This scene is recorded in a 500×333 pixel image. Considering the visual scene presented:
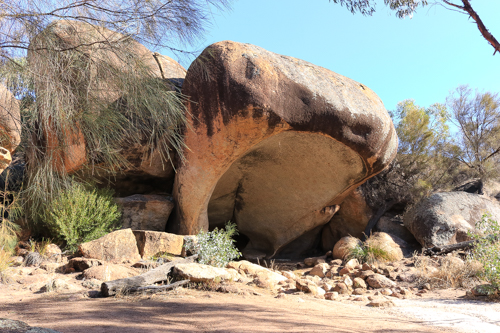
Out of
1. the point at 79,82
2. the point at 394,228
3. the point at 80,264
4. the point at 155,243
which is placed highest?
the point at 79,82

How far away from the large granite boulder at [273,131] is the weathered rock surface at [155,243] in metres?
1.05

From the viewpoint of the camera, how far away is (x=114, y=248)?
5.65 metres

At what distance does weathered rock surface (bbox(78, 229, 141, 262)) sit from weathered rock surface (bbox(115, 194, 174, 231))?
1.26 metres

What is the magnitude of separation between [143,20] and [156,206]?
4177mm

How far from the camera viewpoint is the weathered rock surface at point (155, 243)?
6.02 m

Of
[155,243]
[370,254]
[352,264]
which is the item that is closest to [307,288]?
[155,243]

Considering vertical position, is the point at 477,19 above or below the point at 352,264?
above

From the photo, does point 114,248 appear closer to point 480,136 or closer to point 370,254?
point 370,254

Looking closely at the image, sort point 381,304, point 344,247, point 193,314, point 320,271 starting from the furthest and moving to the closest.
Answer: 1. point 344,247
2. point 320,271
3. point 381,304
4. point 193,314

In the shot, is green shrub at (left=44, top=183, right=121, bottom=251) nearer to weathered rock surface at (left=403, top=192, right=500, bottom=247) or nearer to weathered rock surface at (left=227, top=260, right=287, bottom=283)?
weathered rock surface at (left=227, top=260, right=287, bottom=283)

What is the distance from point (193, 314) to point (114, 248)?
9.51 feet

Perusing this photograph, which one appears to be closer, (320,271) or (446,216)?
(320,271)

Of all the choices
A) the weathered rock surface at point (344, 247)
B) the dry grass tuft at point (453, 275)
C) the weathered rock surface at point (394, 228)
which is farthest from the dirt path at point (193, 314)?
the weathered rock surface at point (394, 228)

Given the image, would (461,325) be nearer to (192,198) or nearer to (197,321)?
(197,321)
